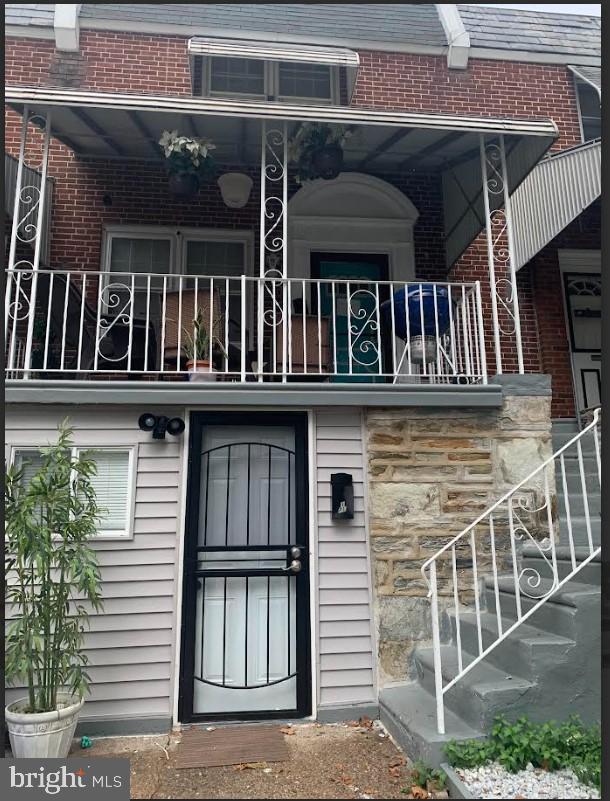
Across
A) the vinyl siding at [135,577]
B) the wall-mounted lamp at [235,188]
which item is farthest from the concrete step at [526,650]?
the wall-mounted lamp at [235,188]

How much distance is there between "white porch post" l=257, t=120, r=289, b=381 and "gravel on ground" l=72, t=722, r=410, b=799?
92.5 inches

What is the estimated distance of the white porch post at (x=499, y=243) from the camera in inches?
167

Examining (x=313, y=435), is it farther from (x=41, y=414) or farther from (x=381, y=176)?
(x=381, y=176)

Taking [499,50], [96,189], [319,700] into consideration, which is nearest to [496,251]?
[499,50]

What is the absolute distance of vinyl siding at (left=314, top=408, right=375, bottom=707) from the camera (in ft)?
12.2

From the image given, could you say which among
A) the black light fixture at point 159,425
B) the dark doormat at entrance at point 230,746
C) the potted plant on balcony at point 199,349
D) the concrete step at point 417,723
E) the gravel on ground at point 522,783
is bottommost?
the dark doormat at entrance at point 230,746

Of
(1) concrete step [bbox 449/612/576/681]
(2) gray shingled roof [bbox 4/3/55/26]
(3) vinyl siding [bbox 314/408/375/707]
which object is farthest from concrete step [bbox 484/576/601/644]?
(2) gray shingled roof [bbox 4/3/55/26]

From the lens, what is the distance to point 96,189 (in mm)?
5945

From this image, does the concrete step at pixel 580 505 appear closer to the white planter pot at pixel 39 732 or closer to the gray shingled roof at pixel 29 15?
the white planter pot at pixel 39 732

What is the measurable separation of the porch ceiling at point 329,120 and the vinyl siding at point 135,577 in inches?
88.9

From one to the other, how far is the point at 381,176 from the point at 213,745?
18.1 feet

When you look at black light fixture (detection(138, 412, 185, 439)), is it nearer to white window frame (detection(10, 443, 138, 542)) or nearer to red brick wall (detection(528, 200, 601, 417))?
white window frame (detection(10, 443, 138, 542))

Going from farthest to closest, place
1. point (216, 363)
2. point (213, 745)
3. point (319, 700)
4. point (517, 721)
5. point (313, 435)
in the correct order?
point (216, 363) < point (313, 435) < point (319, 700) < point (213, 745) < point (517, 721)

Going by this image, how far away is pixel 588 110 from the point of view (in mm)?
6863
